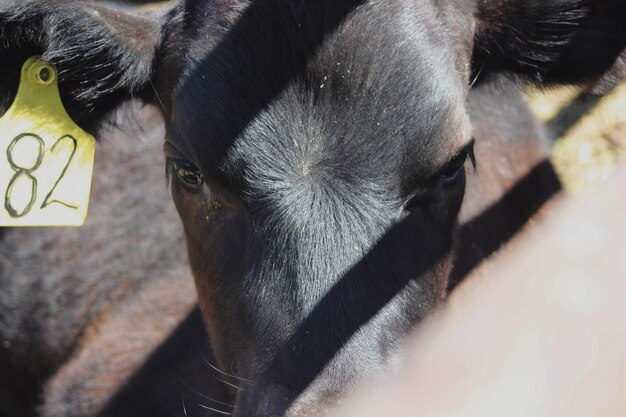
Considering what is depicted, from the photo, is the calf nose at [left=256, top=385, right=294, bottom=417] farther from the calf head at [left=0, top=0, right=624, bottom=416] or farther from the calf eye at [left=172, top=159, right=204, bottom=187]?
the calf eye at [left=172, top=159, right=204, bottom=187]

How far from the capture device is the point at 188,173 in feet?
9.53

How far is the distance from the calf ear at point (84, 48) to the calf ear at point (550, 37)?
1.22 m

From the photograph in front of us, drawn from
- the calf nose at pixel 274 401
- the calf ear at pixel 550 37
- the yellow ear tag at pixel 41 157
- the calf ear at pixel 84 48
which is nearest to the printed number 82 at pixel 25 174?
the yellow ear tag at pixel 41 157

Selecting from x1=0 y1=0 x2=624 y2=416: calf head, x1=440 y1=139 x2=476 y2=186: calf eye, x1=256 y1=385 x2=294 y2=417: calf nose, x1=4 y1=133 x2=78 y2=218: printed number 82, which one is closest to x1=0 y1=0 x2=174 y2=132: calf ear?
x1=0 y1=0 x2=624 y2=416: calf head

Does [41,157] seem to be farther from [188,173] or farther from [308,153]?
[308,153]

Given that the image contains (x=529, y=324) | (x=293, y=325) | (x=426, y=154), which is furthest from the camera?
(x=426, y=154)

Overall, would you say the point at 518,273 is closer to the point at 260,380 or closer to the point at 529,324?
the point at 529,324

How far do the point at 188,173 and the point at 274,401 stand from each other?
3.07ft

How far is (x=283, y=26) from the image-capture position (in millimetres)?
2695

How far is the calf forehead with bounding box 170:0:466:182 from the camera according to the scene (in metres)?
2.58

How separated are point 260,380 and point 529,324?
120 centimetres

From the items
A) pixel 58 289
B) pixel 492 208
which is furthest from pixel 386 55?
pixel 58 289

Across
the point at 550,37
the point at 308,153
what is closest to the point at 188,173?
the point at 308,153

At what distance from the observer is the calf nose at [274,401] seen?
227 centimetres
